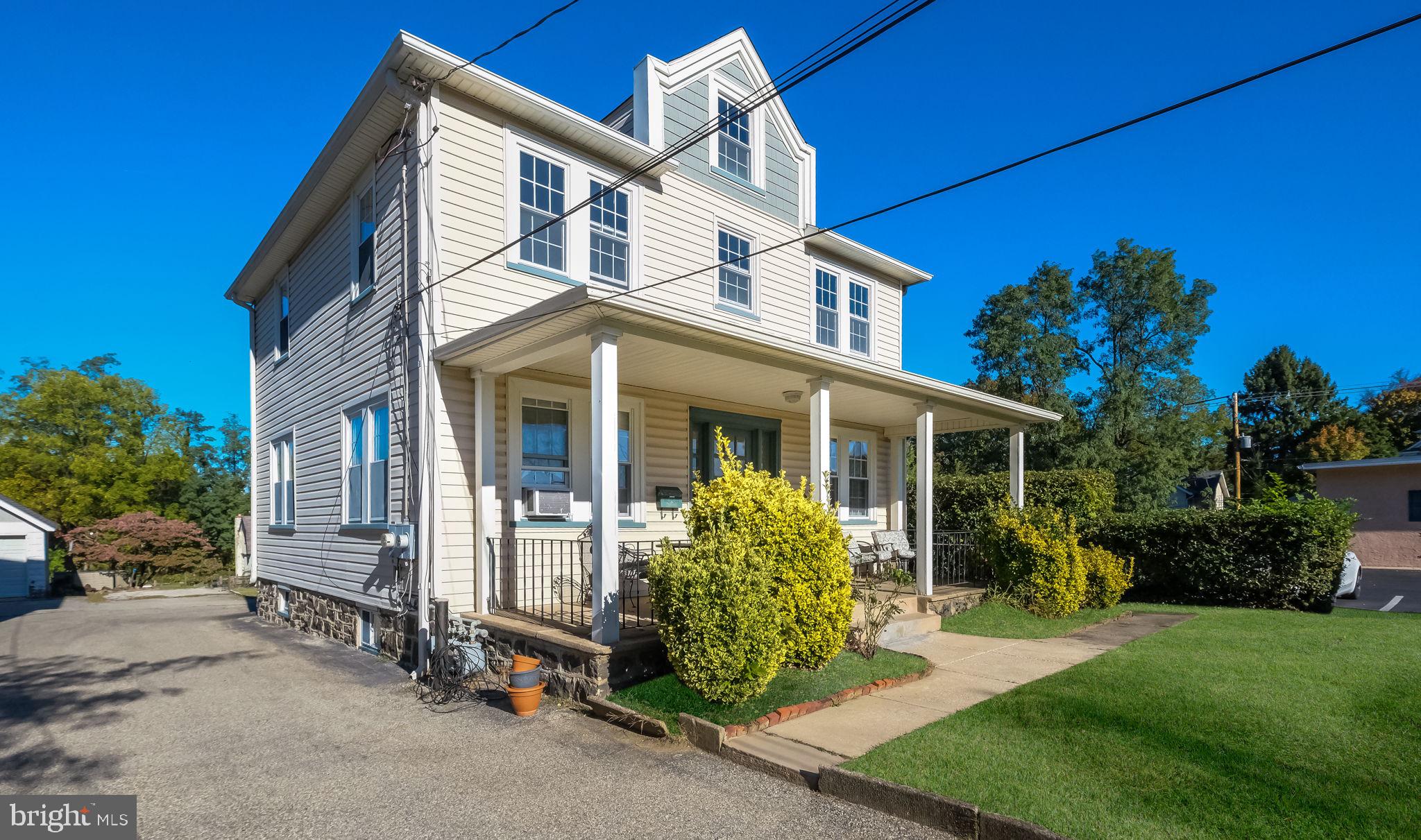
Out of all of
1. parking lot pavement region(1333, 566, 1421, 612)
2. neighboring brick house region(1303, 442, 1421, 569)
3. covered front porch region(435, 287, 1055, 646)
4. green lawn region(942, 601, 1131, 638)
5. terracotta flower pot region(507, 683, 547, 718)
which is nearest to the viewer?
terracotta flower pot region(507, 683, 547, 718)

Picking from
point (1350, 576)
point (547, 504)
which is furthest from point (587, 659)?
point (1350, 576)

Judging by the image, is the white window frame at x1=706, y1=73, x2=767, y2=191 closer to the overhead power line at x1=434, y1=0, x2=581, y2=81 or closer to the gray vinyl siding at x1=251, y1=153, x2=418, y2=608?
the overhead power line at x1=434, y1=0, x2=581, y2=81

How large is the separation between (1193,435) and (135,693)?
80.1 feet

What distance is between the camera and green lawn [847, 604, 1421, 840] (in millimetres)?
3760

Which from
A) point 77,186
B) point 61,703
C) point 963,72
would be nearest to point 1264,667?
point 963,72

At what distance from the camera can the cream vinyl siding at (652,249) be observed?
321 inches

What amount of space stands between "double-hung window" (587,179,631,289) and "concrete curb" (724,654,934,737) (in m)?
5.81

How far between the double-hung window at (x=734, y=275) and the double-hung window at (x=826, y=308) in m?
1.52

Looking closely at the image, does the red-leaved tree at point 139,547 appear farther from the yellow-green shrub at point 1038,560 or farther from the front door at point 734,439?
the yellow-green shrub at point 1038,560

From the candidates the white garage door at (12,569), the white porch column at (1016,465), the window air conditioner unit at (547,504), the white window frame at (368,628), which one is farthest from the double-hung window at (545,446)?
the white garage door at (12,569)

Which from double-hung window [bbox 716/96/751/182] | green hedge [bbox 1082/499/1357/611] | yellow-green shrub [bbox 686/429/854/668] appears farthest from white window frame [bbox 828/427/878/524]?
yellow-green shrub [bbox 686/429/854/668]

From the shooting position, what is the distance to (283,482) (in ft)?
40.7

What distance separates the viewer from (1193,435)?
21828 millimetres

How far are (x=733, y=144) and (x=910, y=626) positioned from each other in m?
7.62
